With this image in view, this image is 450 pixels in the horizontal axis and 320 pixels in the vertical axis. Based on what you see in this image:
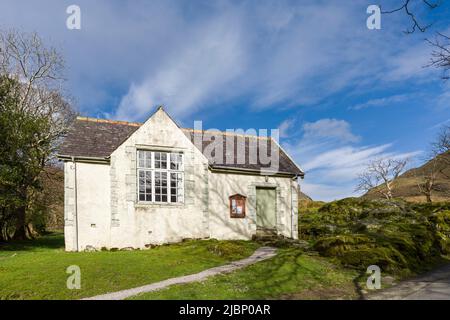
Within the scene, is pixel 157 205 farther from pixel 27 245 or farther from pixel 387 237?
pixel 387 237

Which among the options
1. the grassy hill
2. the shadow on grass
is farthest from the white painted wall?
the grassy hill

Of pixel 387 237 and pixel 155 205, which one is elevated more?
pixel 155 205

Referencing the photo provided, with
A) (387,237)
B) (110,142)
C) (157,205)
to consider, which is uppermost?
(110,142)

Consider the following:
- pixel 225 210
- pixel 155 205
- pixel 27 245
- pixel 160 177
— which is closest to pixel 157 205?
pixel 155 205

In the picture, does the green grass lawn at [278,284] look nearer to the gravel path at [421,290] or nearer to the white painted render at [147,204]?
the gravel path at [421,290]

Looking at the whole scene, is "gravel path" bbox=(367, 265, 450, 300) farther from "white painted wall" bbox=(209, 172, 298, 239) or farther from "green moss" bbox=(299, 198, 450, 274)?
"white painted wall" bbox=(209, 172, 298, 239)

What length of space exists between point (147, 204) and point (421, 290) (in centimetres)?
1098

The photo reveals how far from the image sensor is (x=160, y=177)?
49.4ft

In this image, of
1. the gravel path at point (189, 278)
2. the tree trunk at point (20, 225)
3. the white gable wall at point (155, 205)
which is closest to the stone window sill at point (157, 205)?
the white gable wall at point (155, 205)

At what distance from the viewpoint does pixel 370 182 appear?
4812 cm
